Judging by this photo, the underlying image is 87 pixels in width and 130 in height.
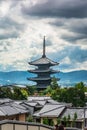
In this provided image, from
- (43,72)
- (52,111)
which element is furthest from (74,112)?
(43,72)

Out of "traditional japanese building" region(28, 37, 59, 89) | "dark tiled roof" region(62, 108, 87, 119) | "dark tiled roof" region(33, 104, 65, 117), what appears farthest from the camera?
"traditional japanese building" region(28, 37, 59, 89)

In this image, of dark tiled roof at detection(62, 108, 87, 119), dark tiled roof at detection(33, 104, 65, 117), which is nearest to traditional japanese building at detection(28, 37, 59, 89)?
dark tiled roof at detection(33, 104, 65, 117)

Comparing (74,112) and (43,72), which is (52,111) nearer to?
(74,112)

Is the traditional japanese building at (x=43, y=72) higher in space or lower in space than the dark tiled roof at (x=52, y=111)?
higher

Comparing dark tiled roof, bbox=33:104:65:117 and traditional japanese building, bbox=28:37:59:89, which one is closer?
dark tiled roof, bbox=33:104:65:117

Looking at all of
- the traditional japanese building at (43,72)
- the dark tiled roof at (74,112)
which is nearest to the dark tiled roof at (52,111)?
the dark tiled roof at (74,112)

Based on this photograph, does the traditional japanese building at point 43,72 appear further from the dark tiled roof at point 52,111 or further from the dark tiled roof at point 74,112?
the dark tiled roof at point 74,112

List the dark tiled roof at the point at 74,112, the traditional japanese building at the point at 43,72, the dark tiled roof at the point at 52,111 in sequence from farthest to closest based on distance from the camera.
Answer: the traditional japanese building at the point at 43,72, the dark tiled roof at the point at 52,111, the dark tiled roof at the point at 74,112

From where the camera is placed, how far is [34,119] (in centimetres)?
4572

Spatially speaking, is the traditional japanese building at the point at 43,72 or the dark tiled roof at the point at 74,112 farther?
the traditional japanese building at the point at 43,72

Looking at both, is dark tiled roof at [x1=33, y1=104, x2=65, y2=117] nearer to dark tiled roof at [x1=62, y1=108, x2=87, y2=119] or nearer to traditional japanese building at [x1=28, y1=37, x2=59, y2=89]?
dark tiled roof at [x1=62, y1=108, x2=87, y2=119]

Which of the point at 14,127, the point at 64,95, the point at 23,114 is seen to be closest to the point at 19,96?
the point at 64,95

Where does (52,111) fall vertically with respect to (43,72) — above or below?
below

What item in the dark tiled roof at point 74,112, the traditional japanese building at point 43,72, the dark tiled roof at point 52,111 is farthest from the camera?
the traditional japanese building at point 43,72
